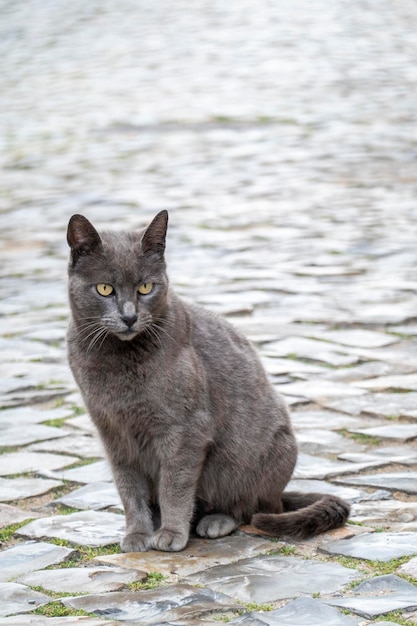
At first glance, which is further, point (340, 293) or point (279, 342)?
point (340, 293)

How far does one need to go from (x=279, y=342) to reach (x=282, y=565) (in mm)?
3103

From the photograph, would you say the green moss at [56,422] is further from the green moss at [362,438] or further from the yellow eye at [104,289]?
the yellow eye at [104,289]

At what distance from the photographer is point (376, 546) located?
13.0ft

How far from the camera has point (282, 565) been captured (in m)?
3.85

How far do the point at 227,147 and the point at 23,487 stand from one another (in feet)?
31.3

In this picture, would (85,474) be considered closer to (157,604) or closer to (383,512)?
(383,512)

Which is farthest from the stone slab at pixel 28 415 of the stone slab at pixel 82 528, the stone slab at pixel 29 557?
the stone slab at pixel 29 557

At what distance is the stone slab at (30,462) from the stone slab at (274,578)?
142 cm

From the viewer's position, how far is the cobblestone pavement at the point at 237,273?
3.70 metres

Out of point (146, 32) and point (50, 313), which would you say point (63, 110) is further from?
point (50, 313)

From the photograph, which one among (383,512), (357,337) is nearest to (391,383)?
(357,337)

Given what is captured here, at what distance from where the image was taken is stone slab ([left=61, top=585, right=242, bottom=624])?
335cm

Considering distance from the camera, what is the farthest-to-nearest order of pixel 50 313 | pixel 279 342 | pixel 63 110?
pixel 63 110 → pixel 50 313 → pixel 279 342

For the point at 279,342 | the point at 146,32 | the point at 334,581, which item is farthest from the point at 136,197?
the point at 146,32
